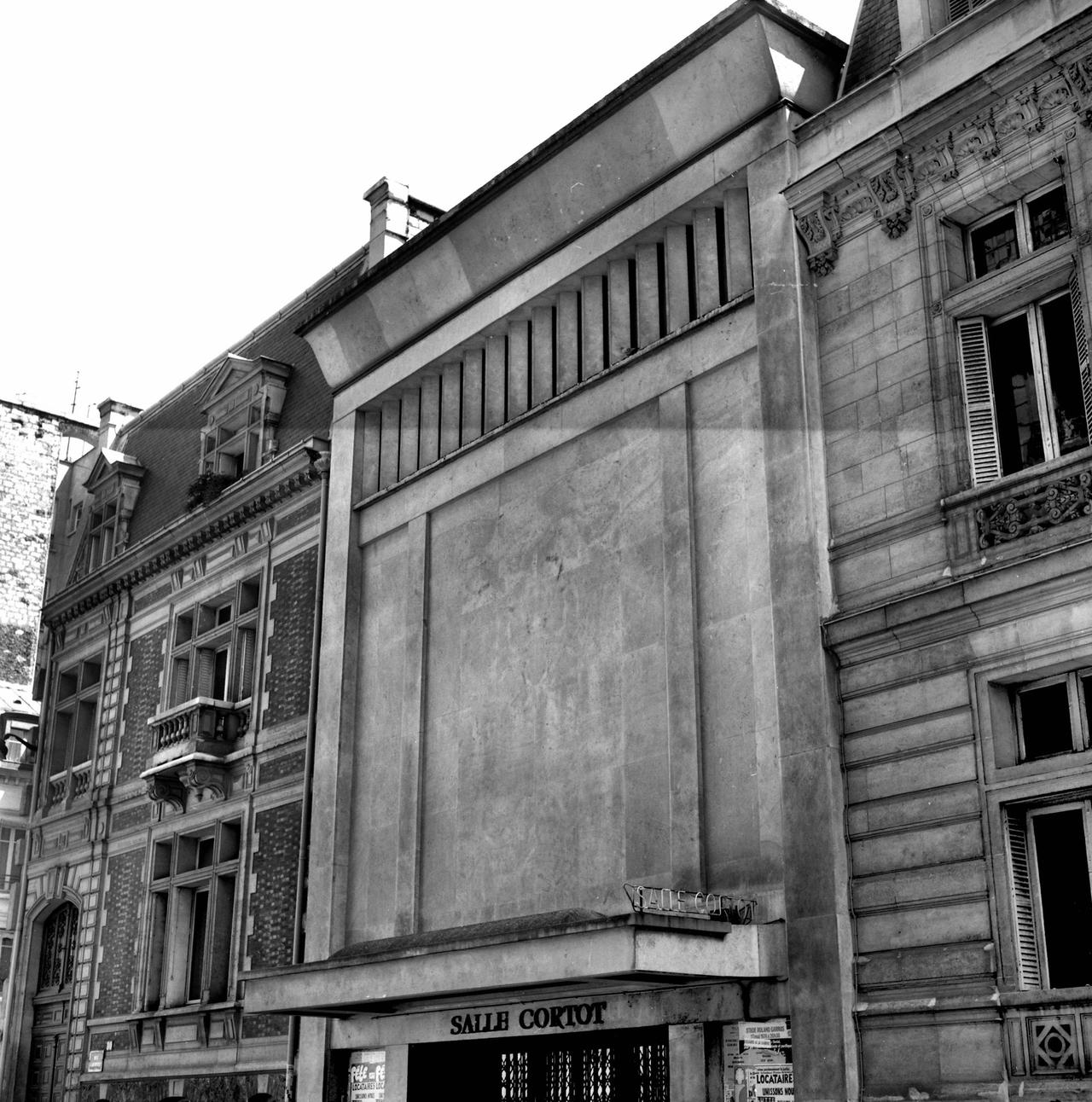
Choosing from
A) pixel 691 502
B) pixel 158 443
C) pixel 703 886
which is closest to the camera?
pixel 703 886

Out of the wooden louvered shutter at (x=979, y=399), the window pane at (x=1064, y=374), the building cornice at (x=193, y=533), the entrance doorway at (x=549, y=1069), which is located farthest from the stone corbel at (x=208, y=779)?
the window pane at (x=1064, y=374)

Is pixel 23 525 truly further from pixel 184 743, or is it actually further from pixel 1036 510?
pixel 1036 510

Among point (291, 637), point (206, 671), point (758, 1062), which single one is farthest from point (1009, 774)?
point (206, 671)

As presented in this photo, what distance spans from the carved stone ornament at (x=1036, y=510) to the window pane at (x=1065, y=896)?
8.50 feet

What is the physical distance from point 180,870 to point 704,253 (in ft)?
46.8

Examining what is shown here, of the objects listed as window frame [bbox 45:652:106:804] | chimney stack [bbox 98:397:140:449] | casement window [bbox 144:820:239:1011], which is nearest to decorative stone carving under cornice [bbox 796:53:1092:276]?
casement window [bbox 144:820:239:1011]

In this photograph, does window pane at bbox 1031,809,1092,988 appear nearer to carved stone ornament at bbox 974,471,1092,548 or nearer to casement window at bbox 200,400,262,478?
carved stone ornament at bbox 974,471,1092,548

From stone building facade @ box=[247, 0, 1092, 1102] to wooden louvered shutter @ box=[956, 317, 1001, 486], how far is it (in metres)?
0.04

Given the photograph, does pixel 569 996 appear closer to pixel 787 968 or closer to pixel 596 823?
pixel 596 823

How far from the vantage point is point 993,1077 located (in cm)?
1324

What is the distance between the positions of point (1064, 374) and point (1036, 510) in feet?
5.10

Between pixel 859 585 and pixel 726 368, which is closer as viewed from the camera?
pixel 859 585

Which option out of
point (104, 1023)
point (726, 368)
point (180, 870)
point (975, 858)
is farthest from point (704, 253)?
point (104, 1023)

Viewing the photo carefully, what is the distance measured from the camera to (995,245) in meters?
15.9
